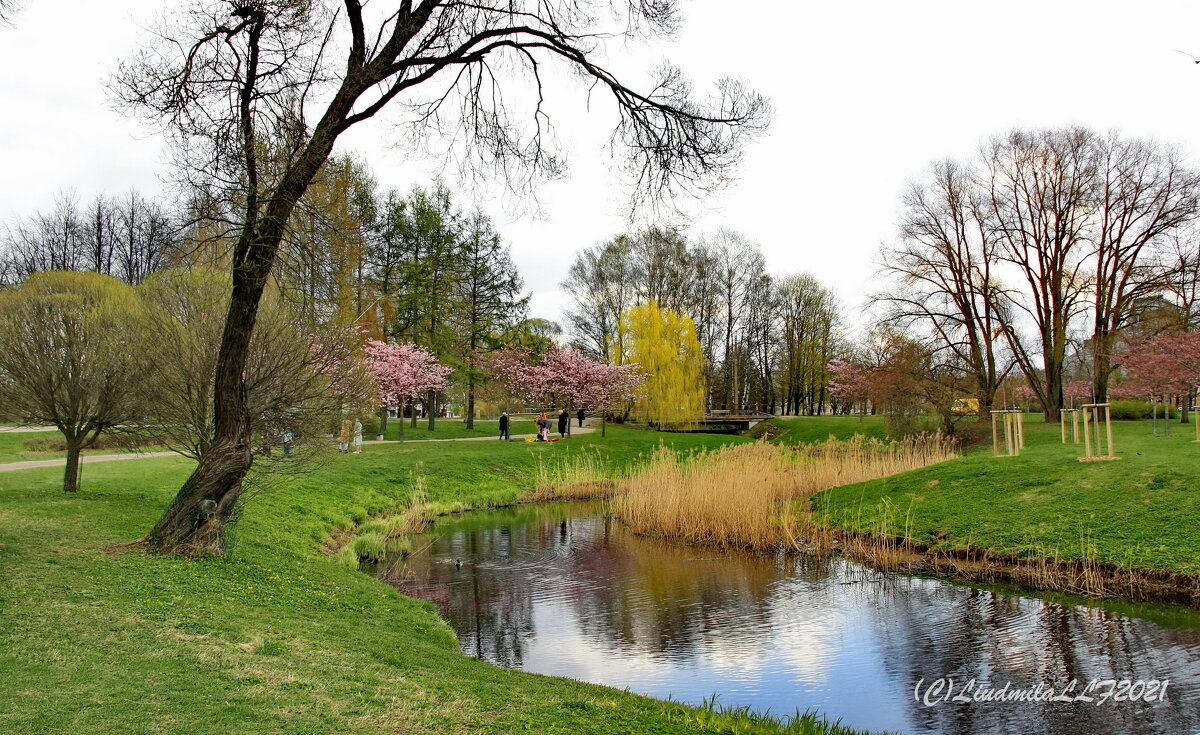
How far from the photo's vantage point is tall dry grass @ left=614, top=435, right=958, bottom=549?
14.5 meters

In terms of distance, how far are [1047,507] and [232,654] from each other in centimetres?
1219

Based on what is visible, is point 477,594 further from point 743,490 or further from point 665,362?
point 665,362

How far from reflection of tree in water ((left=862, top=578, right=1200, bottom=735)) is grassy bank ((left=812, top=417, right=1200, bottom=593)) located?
1.73 metres

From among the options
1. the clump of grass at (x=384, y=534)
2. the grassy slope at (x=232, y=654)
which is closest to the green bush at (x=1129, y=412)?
the clump of grass at (x=384, y=534)

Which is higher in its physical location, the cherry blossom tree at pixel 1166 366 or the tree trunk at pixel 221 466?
the cherry blossom tree at pixel 1166 366

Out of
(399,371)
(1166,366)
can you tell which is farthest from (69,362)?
(1166,366)

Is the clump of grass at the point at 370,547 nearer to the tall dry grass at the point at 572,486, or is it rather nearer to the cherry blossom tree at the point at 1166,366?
the tall dry grass at the point at 572,486

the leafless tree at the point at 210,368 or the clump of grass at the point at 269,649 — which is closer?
the clump of grass at the point at 269,649

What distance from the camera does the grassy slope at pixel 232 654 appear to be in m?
4.16

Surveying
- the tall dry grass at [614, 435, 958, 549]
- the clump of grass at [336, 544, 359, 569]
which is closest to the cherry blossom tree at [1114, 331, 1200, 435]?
the tall dry grass at [614, 435, 958, 549]

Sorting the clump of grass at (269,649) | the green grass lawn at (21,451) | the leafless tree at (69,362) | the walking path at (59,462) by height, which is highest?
the leafless tree at (69,362)

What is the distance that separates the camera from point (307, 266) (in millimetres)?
8688

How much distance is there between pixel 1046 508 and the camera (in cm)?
1236

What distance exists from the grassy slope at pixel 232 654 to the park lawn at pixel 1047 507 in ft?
27.1
